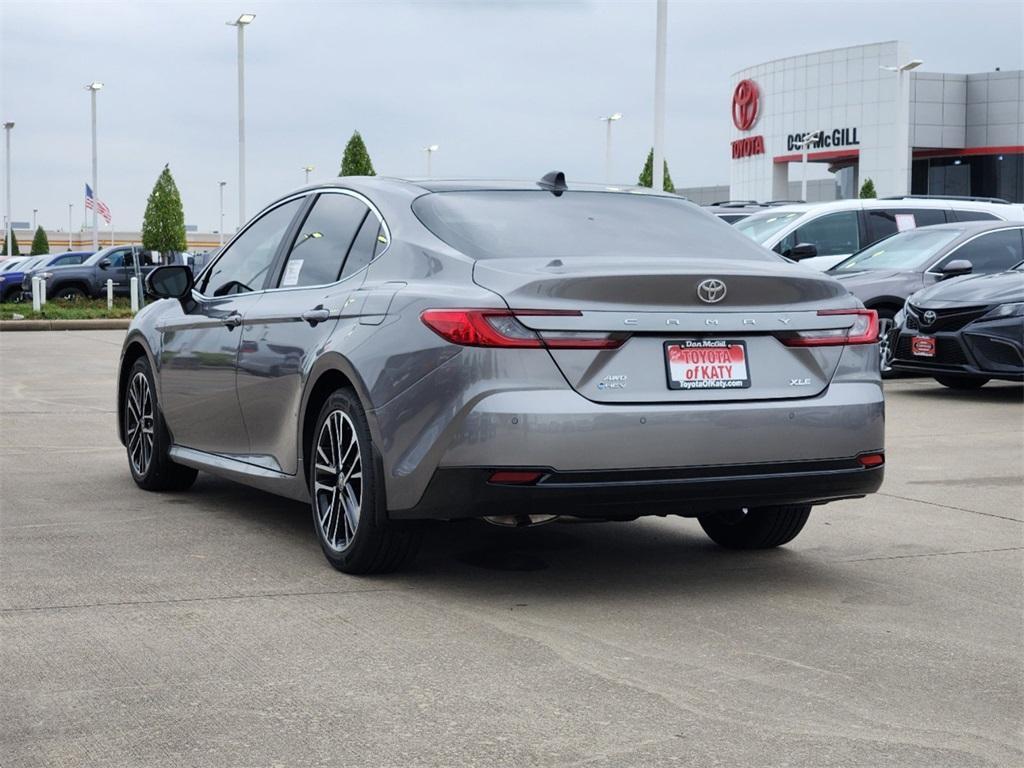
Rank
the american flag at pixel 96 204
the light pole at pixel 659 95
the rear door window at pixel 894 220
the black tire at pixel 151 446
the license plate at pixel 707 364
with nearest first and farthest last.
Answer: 1. the license plate at pixel 707 364
2. the black tire at pixel 151 446
3. the rear door window at pixel 894 220
4. the light pole at pixel 659 95
5. the american flag at pixel 96 204

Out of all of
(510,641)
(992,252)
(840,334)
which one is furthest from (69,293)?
(510,641)

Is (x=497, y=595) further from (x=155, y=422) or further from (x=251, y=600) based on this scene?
(x=155, y=422)

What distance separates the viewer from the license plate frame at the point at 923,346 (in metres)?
13.3

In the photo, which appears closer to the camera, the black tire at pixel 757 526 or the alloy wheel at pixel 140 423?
the black tire at pixel 757 526

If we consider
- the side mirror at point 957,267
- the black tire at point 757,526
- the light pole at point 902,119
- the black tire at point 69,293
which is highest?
the light pole at point 902,119

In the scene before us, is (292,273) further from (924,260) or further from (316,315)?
(924,260)

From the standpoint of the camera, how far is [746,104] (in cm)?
6919

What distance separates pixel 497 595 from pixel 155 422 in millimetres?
3009

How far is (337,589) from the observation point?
5.64 metres

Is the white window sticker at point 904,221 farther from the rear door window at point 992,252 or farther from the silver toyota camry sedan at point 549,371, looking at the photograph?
the silver toyota camry sedan at point 549,371

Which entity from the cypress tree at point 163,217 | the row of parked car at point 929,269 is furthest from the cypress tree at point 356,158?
the row of parked car at point 929,269

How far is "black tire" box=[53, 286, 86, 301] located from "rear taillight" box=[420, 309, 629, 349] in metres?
32.9

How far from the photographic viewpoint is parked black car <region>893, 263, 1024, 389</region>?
42.1ft

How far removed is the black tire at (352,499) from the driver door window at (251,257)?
1.31 metres
